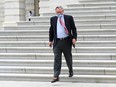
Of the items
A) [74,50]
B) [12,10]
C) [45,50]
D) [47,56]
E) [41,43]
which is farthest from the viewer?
[12,10]

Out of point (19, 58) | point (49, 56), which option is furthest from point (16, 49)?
point (49, 56)

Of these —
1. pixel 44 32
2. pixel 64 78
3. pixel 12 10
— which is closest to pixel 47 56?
pixel 64 78

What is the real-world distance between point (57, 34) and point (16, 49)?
2.35 m

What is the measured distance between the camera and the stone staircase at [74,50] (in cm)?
986

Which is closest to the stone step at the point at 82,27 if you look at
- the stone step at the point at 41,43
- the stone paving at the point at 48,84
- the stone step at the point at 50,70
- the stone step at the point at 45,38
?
the stone step at the point at 45,38

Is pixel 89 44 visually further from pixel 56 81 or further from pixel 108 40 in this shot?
pixel 56 81

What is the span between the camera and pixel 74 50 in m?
11.0

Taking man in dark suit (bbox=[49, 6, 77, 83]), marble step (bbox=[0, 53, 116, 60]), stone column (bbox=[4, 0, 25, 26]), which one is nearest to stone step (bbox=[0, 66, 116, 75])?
man in dark suit (bbox=[49, 6, 77, 83])

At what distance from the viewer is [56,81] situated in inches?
373

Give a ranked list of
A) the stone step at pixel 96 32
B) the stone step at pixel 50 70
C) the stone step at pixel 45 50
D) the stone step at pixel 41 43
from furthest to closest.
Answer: the stone step at pixel 96 32, the stone step at pixel 41 43, the stone step at pixel 45 50, the stone step at pixel 50 70

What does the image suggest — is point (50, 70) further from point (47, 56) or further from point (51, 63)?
point (47, 56)

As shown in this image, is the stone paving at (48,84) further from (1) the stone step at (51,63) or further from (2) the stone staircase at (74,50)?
(1) the stone step at (51,63)

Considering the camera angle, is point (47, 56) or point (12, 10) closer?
point (47, 56)

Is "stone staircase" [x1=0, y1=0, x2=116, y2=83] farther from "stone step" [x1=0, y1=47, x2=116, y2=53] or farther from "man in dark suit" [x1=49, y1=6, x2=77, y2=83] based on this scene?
"man in dark suit" [x1=49, y1=6, x2=77, y2=83]
